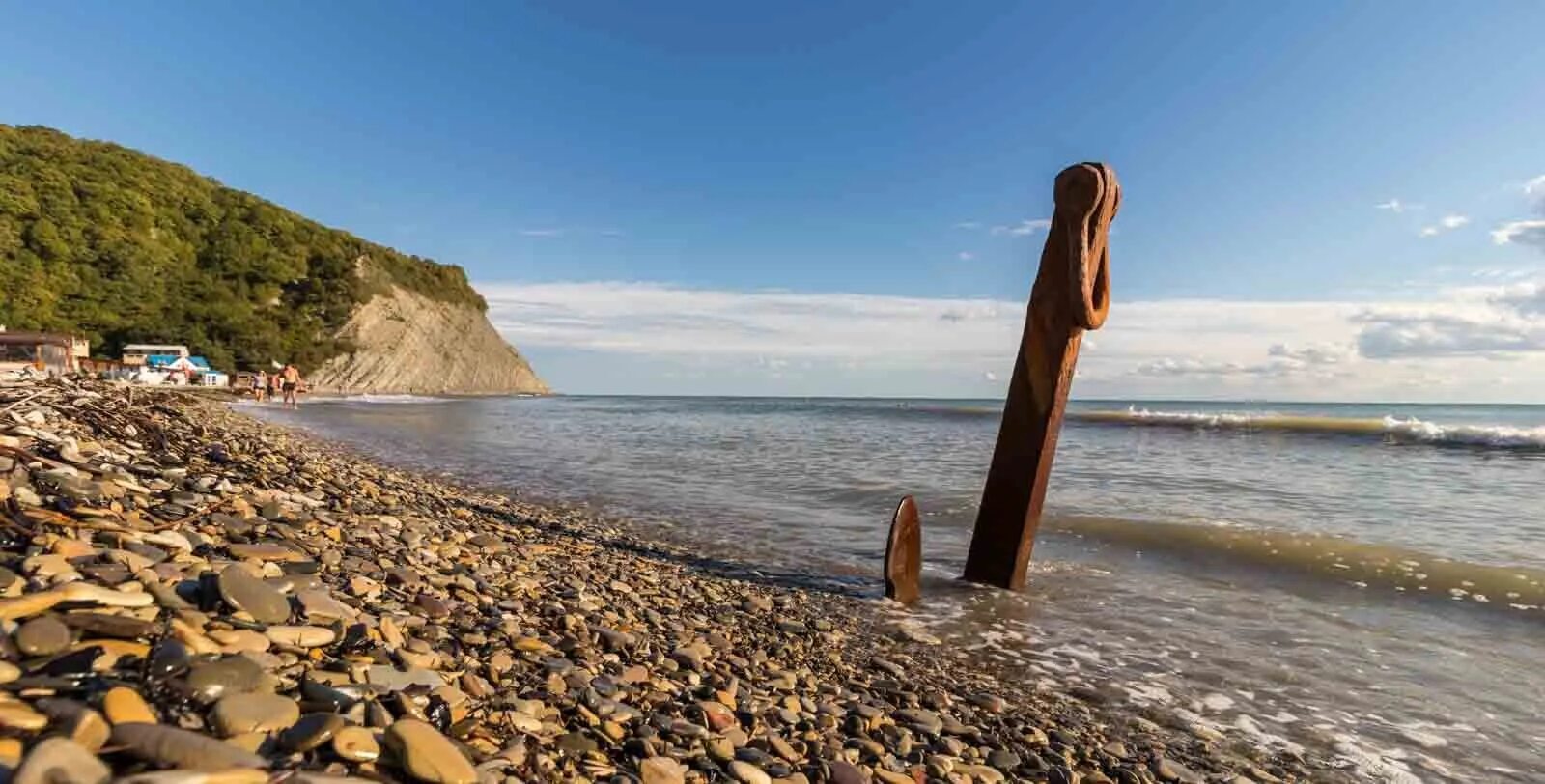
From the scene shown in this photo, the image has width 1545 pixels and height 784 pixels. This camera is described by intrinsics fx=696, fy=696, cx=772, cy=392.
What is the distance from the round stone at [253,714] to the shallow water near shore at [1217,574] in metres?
4.42

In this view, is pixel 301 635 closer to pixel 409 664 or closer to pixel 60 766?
pixel 409 664

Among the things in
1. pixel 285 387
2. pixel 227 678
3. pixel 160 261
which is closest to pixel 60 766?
pixel 227 678

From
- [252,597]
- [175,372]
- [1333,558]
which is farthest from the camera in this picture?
[175,372]

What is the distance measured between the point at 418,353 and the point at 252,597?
9053 centimetres

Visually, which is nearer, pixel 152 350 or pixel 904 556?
pixel 904 556

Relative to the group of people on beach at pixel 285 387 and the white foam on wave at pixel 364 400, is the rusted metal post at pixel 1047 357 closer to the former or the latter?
the group of people on beach at pixel 285 387

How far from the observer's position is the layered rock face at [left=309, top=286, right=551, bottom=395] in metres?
75.6

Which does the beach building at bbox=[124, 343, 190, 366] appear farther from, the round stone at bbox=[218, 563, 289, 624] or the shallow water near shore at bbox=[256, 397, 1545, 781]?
the round stone at bbox=[218, 563, 289, 624]

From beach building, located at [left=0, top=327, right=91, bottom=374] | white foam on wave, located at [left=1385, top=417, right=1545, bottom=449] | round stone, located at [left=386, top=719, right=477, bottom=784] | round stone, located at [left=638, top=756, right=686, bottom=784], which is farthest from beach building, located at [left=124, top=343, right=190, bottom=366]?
white foam on wave, located at [left=1385, top=417, right=1545, bottom=449]

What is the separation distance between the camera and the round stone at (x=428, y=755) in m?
2.10

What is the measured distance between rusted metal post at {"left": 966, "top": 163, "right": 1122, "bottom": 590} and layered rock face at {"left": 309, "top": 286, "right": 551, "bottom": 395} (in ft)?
255

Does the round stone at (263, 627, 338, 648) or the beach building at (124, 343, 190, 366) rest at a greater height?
the beach building at (124, 343, 190, 366)

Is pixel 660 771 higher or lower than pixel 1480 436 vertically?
lower

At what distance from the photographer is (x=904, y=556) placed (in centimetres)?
652
